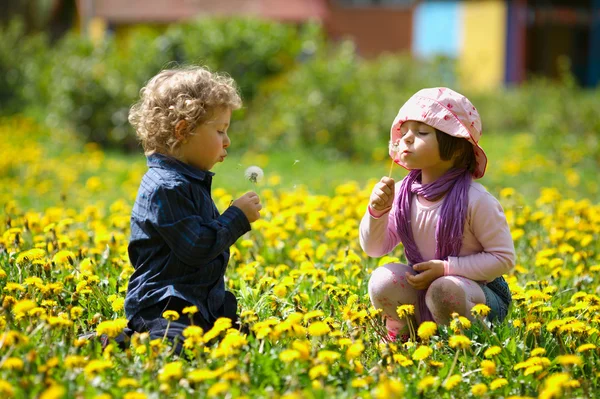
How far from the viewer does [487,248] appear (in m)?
3.02

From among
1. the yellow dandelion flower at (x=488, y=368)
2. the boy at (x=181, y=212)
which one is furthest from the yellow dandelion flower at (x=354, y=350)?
the boy at (x=181, y=212)

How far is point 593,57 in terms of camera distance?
1864 cm

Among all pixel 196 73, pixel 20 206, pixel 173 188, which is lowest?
pixel 20 206

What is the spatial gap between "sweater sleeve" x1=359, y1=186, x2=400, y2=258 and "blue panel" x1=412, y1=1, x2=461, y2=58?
48.8ft

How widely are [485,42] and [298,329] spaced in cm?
1609

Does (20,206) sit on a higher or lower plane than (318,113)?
lower

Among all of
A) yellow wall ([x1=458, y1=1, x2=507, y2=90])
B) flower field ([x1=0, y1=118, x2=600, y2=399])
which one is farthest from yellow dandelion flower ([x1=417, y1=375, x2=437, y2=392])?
yellow wall ([x1=458, y1=1, x2=507, y2=90])

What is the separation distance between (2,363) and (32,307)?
13.1 inches

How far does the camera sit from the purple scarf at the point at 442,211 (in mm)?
3027

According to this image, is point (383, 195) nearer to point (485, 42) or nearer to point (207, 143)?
point (207, 143)

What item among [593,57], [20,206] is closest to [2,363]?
[20,206]

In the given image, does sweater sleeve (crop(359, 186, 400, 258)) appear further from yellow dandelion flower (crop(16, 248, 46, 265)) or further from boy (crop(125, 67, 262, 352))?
yellow dandelion flower (crop(16, 248, 46, 265))

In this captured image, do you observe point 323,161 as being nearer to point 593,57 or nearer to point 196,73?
point 196,73

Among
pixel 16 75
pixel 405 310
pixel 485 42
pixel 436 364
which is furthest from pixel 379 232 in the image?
pixel 485 42
